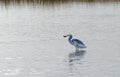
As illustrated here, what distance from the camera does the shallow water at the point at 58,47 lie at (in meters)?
10.1

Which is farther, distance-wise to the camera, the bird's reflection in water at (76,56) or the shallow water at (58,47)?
the bird's reflection in water at (76,56)

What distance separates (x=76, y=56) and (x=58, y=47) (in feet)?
4.95

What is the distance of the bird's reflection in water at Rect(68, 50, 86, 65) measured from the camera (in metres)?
11.3

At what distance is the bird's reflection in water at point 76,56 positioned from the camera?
11320mm

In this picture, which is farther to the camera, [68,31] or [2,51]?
[68,31]

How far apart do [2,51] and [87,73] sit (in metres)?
3.71

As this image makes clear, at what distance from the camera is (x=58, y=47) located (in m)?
13.4

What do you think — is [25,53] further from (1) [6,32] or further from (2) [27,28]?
(2) [27,28]

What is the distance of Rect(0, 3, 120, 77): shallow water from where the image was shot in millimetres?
10070

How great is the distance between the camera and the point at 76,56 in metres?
11.9

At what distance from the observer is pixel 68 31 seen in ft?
58.4

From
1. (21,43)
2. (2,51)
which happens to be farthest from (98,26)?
(2,51)

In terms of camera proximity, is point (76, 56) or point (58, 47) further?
point (58, 47)

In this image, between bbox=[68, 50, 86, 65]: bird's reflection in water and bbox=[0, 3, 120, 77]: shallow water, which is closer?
bbox=[0, 3, 120, 77]: shallow water
